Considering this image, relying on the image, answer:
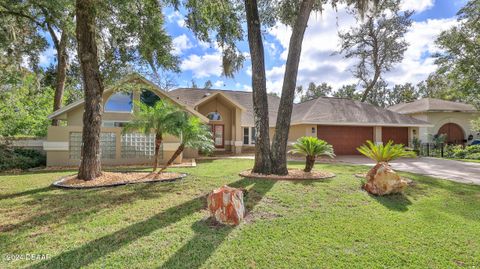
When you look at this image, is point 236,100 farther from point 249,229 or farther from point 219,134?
point 249,229

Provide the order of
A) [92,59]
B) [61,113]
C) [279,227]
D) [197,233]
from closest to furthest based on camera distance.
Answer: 1. [197,233]
2. [279,227]
3. [92,59]
4. [61,113]

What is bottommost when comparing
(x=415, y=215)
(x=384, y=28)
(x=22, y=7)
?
(x=415, y=215)

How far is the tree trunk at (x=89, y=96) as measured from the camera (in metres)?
8.62

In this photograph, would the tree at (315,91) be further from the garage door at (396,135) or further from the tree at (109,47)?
the tree at (109,47)

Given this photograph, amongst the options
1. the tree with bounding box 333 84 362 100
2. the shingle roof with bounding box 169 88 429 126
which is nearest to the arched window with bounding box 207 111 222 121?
the shingle roof with bounding box 169 88 429 126

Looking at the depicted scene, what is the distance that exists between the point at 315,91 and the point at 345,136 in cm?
3785

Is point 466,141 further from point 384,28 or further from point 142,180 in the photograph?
point 142,180

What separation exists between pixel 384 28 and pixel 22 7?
29.5m

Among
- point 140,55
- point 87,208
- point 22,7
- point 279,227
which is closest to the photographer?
point 279,227

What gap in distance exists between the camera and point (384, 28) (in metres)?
27.3

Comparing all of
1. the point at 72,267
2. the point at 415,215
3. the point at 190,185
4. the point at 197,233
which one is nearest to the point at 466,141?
the point at 415,215

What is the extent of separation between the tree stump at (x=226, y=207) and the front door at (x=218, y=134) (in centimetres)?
1686

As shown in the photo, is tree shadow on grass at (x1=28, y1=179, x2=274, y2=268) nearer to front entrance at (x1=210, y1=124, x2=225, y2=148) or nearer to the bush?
the bush

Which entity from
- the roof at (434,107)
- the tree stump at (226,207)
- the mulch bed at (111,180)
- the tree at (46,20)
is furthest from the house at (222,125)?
the tree stump at (226,207)
